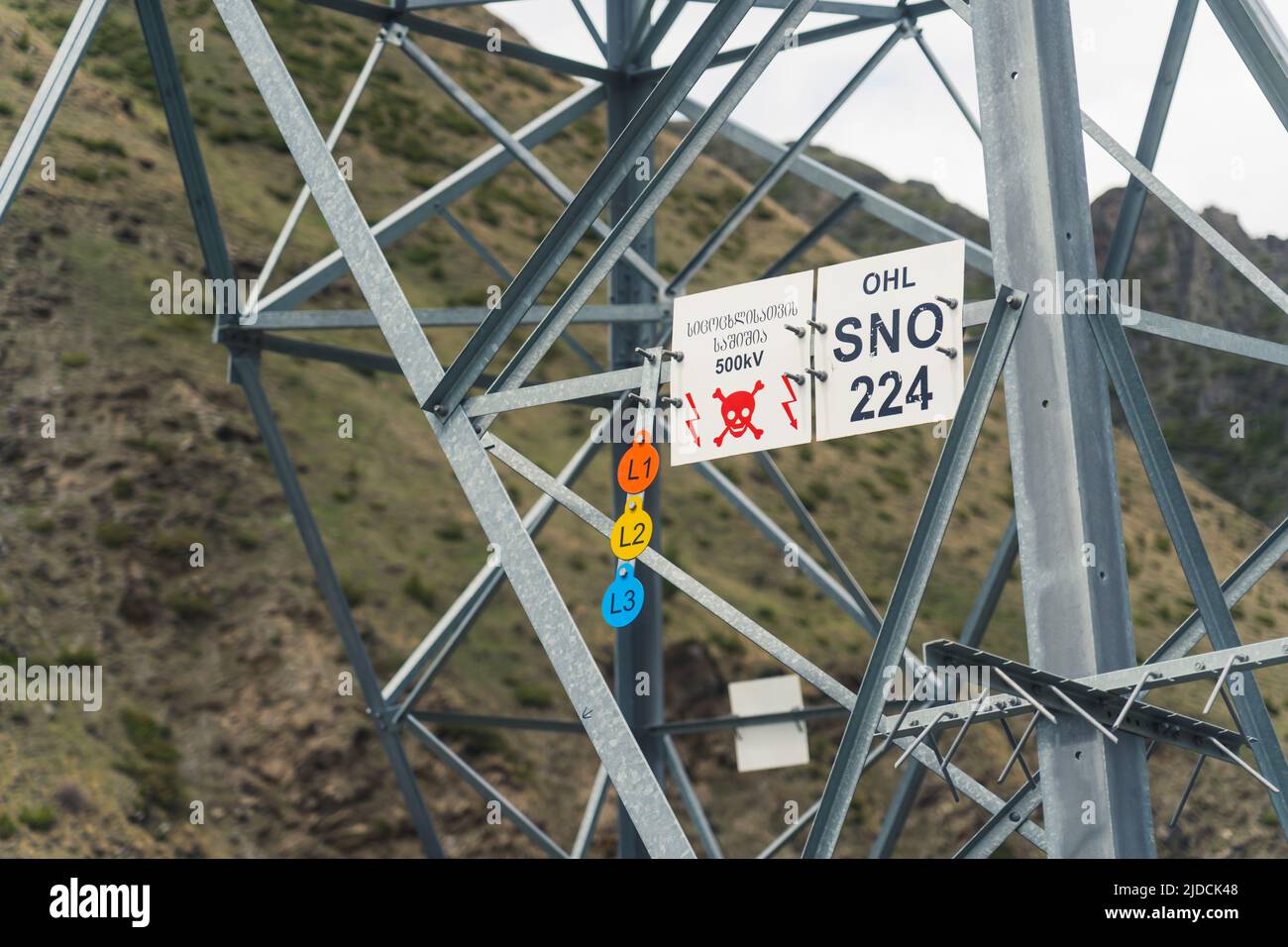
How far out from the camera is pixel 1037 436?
271 inches

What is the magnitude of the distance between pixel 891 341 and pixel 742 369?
88 cm

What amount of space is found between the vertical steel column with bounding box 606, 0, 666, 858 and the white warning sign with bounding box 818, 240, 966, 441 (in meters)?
6.81

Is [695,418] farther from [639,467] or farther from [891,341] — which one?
[891,341]

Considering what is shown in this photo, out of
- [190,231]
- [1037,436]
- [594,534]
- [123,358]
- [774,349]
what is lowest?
[1037,436]

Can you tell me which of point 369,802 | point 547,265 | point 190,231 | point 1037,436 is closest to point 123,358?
point 190,231

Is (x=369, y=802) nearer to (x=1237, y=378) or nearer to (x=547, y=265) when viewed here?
(x=547, y=265)

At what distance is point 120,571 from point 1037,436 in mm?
27817

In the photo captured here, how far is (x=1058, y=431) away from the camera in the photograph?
684 cm

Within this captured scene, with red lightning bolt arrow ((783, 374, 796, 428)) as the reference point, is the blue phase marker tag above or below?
below

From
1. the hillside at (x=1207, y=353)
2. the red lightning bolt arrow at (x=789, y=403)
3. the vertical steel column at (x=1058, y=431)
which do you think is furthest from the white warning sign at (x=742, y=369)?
the hillside at (x=1207, y=353)

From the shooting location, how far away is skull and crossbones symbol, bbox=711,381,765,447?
8008 mm

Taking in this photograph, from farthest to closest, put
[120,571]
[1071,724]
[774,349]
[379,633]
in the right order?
[379,633] < [120,571] < [774,349] < [1071,724]

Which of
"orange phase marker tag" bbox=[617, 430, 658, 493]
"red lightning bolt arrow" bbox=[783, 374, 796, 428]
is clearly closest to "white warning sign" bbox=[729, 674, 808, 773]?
"orange phase marker tag" bbox=[617, 430, 658, 493]

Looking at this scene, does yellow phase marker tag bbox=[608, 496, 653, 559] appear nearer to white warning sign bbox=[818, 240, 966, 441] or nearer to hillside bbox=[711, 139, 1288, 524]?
white warning sign bbox=[818, 240, 966, 441]
